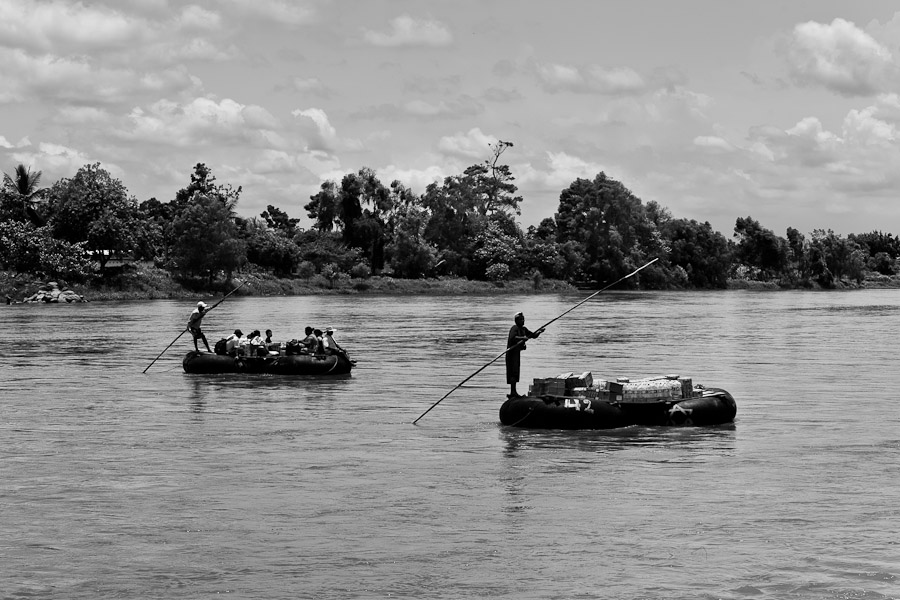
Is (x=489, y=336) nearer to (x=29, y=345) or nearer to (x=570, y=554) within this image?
(x=29, y=345)

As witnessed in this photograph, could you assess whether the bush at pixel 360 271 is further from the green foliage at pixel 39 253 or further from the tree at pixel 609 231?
the green foliage at pixel 39 253

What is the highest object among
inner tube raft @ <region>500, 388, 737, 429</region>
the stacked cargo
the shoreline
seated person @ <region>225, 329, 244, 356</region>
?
the shoreline

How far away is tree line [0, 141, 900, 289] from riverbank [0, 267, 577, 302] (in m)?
1.15

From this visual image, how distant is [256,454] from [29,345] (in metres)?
32.7

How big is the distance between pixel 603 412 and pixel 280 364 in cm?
1420

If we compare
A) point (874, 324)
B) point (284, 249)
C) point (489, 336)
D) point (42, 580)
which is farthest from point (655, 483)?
point (284, 249)

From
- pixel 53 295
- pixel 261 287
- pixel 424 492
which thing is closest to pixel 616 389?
pixel 424 492

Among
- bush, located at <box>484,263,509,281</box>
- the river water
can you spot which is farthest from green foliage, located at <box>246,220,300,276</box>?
the river water

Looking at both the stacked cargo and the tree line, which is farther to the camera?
the tree line

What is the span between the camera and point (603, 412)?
2361 centimetres

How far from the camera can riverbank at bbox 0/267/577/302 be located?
325ft

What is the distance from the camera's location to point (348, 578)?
1394cm

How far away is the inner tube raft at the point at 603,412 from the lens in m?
23.6

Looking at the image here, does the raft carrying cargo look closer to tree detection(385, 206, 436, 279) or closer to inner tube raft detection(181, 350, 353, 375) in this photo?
inner tube raft detection(181, 350, 353, 375)
